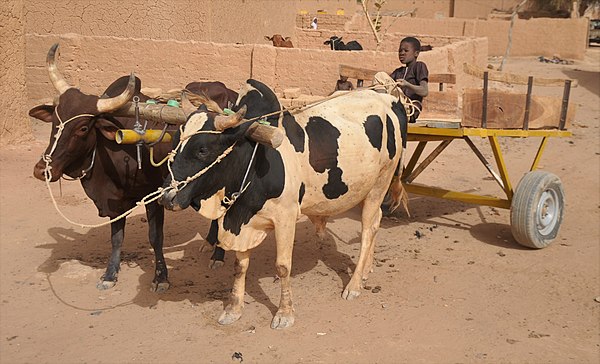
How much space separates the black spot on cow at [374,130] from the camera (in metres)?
5.59

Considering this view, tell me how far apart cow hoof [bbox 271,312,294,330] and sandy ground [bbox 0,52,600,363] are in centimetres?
5

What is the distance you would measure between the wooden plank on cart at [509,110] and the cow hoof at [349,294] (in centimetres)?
216

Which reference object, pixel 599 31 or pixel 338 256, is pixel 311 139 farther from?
pixel 599 31

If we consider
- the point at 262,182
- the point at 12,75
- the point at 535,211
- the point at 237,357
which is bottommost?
the point at 237,357

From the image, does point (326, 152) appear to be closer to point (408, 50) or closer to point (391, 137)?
point (391, 137)

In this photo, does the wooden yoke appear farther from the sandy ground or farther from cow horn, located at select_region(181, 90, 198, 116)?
the sandy ground

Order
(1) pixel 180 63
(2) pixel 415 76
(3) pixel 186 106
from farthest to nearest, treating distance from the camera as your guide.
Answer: (1) pixel 180 63
(2) pixel 415 76
(3) pixel 186 106

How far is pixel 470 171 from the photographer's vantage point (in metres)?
10.4

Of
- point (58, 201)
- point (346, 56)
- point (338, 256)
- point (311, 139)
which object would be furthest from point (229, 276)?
point (346, 56)

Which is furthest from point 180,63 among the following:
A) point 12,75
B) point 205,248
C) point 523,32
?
point 523,32

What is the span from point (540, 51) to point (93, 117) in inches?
1026

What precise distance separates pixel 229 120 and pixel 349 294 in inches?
86.6

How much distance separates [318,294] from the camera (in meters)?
5.95

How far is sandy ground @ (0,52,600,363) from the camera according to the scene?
4.95 meters
